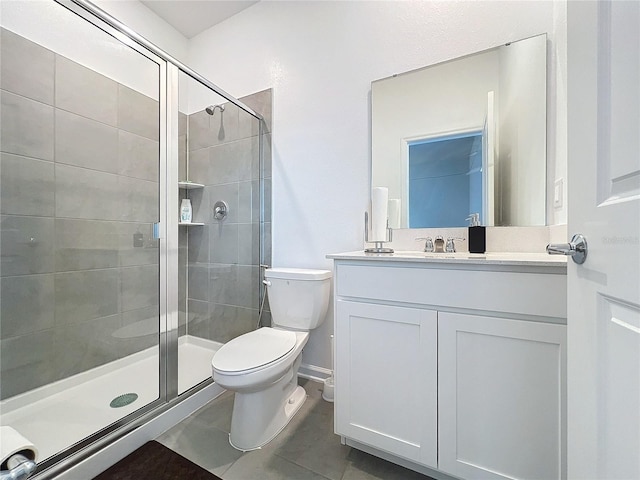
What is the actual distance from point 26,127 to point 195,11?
1454 mm

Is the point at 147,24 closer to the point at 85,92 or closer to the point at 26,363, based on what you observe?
the point at 85,92

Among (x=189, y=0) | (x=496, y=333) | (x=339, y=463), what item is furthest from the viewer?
(x=189, y=0)

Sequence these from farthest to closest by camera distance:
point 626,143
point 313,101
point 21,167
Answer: point 313,101 < point 21,167 < point 626,143

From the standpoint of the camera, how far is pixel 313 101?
70.3 inches

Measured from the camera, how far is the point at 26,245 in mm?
1408

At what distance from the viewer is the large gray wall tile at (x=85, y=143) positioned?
5.06ft

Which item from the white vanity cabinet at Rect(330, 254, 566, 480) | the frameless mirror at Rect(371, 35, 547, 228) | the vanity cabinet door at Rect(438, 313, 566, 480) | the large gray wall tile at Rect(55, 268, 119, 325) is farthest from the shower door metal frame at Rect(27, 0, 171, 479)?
the vanity cabinet door at Rect(438, 313, 566, 480)

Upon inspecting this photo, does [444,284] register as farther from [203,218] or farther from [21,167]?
[21,167]

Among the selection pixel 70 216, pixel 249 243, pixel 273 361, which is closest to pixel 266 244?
pixel 249 243

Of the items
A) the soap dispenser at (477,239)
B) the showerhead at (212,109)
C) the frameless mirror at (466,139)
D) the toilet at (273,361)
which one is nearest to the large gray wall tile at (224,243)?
the toilet at (273,361)

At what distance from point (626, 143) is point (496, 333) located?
652 mm

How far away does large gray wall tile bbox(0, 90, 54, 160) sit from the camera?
4.39ft

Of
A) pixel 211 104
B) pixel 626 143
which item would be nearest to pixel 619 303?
pixel 626 143

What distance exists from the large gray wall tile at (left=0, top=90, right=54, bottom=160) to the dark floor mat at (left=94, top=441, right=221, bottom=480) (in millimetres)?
1566
